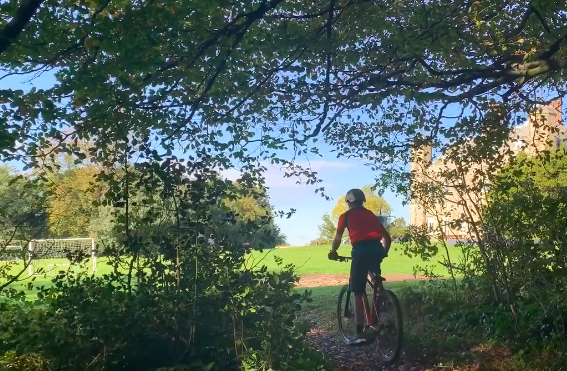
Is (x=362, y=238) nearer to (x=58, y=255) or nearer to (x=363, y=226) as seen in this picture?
(x=363, y=226)

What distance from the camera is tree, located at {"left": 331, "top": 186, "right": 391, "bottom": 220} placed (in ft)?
24.4

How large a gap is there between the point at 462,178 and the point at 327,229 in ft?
6.56

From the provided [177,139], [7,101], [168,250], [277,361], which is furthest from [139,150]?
[277,361]

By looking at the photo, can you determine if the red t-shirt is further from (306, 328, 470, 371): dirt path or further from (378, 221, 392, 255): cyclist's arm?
(306, 328, 470, 371): dirt path

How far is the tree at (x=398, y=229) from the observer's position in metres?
7.83

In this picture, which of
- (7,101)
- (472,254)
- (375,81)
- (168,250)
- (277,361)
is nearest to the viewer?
(7,101)

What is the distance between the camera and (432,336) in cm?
698

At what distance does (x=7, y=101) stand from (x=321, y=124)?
3.71m

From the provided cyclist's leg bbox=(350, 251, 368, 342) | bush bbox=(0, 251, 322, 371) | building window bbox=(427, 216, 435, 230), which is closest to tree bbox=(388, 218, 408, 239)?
building window bbox=(427, 216, 435, 230)

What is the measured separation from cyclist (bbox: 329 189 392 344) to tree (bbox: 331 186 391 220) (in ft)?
0.90

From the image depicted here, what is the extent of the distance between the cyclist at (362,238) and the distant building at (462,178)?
133 centimetres

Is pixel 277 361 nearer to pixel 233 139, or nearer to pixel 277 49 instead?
pixel 233 139

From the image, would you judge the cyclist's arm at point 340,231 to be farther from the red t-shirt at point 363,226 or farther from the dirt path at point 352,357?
the dirt path at point 352,357

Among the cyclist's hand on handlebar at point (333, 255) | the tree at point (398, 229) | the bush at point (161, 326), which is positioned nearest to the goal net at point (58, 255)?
the bush at point (161, 326)
